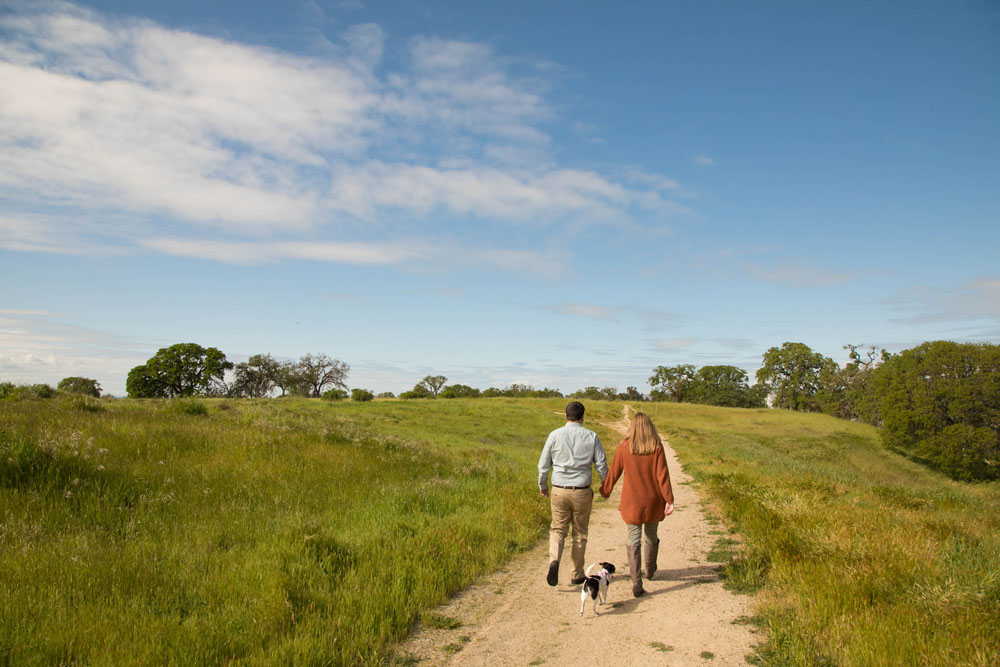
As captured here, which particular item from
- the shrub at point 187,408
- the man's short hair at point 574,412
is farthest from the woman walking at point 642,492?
the shrub at point 187,408

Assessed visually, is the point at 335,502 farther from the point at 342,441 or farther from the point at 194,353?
the point at 194,353

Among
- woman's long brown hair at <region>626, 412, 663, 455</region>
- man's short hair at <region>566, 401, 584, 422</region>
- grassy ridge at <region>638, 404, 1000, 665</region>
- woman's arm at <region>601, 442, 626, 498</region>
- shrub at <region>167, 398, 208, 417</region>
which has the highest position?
man's short hair at <region>566, 401, 584, 422</region>

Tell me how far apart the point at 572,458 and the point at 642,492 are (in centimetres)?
101

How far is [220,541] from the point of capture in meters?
Answer: 7.67

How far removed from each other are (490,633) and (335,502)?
594 centimetres

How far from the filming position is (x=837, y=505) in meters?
9.73

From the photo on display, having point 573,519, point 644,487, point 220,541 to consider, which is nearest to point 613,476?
point 644,487

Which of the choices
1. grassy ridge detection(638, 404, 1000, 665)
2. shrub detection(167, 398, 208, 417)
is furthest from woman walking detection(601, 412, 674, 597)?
shrub detection(167, 398, 208, 417)

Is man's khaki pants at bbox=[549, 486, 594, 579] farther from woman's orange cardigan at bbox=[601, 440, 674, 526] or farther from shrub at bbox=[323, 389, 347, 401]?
shrub at bbox=[323, 389, 347, 401]

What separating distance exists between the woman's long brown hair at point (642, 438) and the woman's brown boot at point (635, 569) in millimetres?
A: 1208

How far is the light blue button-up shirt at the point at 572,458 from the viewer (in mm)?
6984

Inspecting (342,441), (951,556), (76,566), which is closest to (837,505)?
(951,556)

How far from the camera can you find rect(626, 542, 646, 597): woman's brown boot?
663 cm

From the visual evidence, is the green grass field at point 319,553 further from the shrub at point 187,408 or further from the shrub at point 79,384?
the shrub at point 79,384
